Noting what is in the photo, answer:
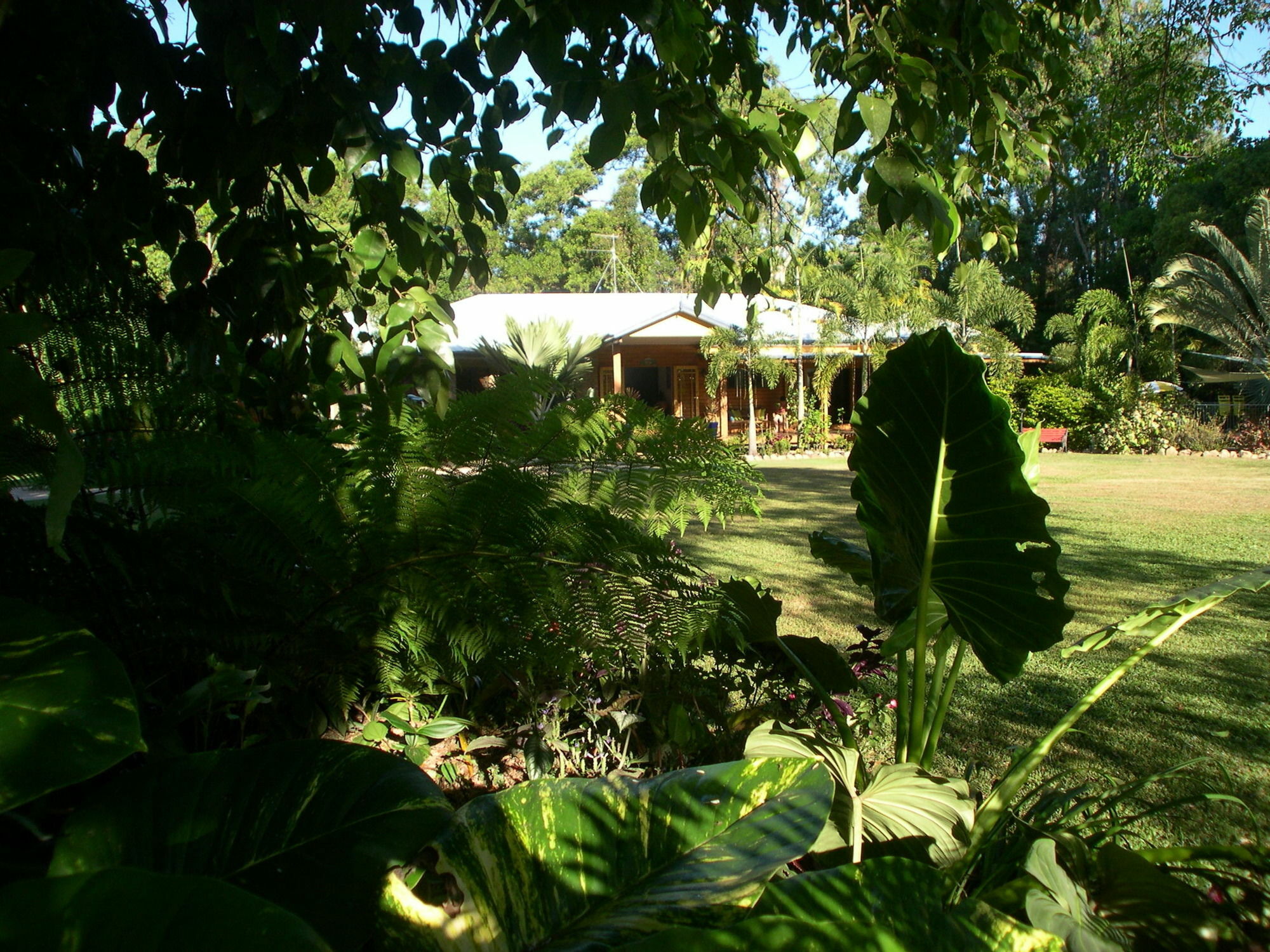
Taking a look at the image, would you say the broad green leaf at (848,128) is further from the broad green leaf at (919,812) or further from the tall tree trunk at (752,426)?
the tall tree trunk at (752,426)

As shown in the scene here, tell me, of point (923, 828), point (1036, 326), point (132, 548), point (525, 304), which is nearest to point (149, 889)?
point (132, 548)

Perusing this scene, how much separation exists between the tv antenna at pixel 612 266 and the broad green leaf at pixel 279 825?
41.1m

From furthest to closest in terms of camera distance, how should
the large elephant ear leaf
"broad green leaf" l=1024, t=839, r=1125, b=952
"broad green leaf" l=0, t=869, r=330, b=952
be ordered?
the large elephant ear leaf, "broad green leaf" l=1024, t=839, r=1125, b=952, "broad green leaf" l=0, t=869, r=330, b=952

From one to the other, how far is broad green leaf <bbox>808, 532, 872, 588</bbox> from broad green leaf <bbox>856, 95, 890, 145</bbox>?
0.99 metres

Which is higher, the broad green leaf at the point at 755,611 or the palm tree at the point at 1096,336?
the palm tree at the point at 1096,336

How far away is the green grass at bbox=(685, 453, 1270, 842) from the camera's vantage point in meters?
2.96

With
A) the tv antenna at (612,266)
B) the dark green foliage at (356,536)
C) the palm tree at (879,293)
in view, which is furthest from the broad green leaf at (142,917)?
the tv antenna at (612,266)

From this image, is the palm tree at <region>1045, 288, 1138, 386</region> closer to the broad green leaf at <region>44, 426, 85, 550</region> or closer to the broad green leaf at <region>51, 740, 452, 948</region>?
the broad green leaf at <region>51, 740, 452, 948</region>

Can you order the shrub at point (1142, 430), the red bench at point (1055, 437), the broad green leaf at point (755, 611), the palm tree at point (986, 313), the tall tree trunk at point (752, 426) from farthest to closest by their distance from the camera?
the palm tree at point (986, 313) < the red bench at point (1055, 437) < the tall tree trunk at point (752, 426) < the shrub at point (1142, 430) < the broad green leaf at point (755, 611)

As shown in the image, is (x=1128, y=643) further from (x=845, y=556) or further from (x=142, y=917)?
(x=142, y=917)

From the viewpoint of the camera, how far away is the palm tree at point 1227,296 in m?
19.2

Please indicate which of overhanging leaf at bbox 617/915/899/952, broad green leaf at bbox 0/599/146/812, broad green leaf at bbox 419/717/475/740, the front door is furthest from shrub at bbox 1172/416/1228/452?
broad green leaf at bbox 0/599/146/812

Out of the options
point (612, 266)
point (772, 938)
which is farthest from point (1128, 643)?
point (612, 266)

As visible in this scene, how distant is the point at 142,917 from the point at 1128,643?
5187 millimetres
